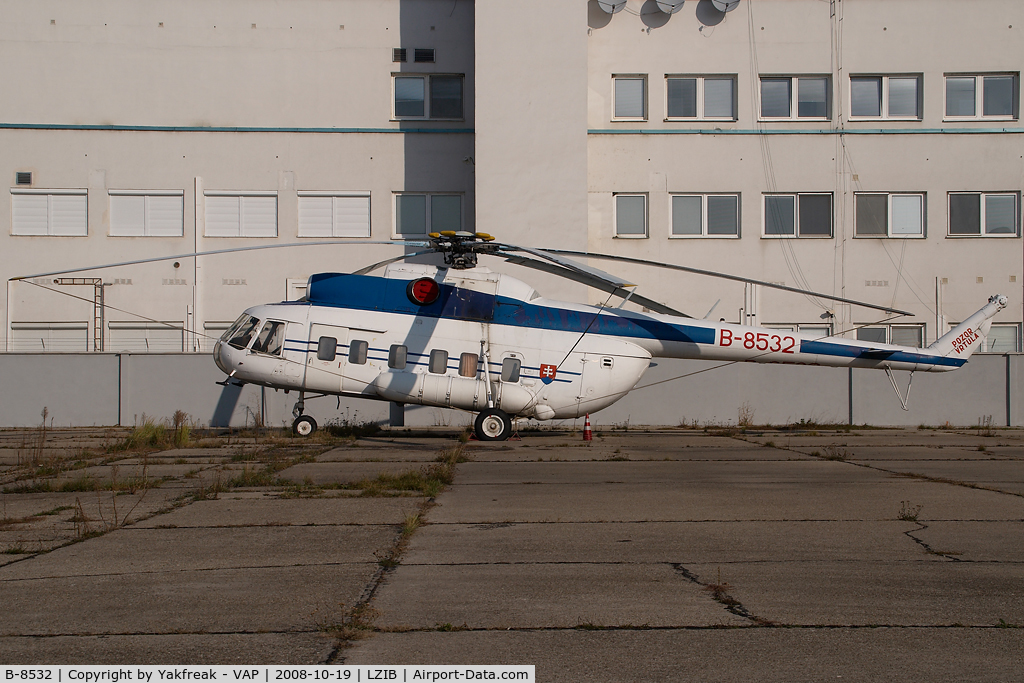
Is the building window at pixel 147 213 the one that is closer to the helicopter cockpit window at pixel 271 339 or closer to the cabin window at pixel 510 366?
the helicopter cockpit window at pixel 271 339

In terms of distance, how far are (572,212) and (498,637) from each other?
20594 millimetres

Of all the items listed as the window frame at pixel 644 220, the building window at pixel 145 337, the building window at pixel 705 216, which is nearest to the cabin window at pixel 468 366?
the window frame at pixel 644 220

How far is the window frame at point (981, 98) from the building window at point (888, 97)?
2.88 feet

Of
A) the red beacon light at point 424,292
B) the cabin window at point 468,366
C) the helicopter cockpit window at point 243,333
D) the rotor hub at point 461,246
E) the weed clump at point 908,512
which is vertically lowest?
the weed clump at point 908,512

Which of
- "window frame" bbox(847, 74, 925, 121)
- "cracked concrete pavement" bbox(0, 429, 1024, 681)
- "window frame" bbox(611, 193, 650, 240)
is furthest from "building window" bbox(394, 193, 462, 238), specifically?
"cracked concrete pavement" bbox(0, 429, 1024, 681)

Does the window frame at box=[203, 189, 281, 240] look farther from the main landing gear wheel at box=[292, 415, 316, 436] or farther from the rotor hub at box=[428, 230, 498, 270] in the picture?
the rotor hub at box=[428, 230, 498, 270]

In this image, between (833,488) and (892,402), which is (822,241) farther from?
(833,488)

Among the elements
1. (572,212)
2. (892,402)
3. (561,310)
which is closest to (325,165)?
(572,212)

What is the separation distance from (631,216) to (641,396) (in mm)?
5710

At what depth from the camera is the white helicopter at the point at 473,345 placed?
16.9 m

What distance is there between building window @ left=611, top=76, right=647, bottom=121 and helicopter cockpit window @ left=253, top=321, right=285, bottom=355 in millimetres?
14051

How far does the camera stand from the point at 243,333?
17219mm

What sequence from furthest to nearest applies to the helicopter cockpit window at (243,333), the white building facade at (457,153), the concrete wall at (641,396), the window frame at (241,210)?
the window frame at (241,210) < the white building facade at (457,153) < the concrete wall at (641,396) < the helicopter cockpit window at (243,333)

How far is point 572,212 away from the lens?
24422mm
